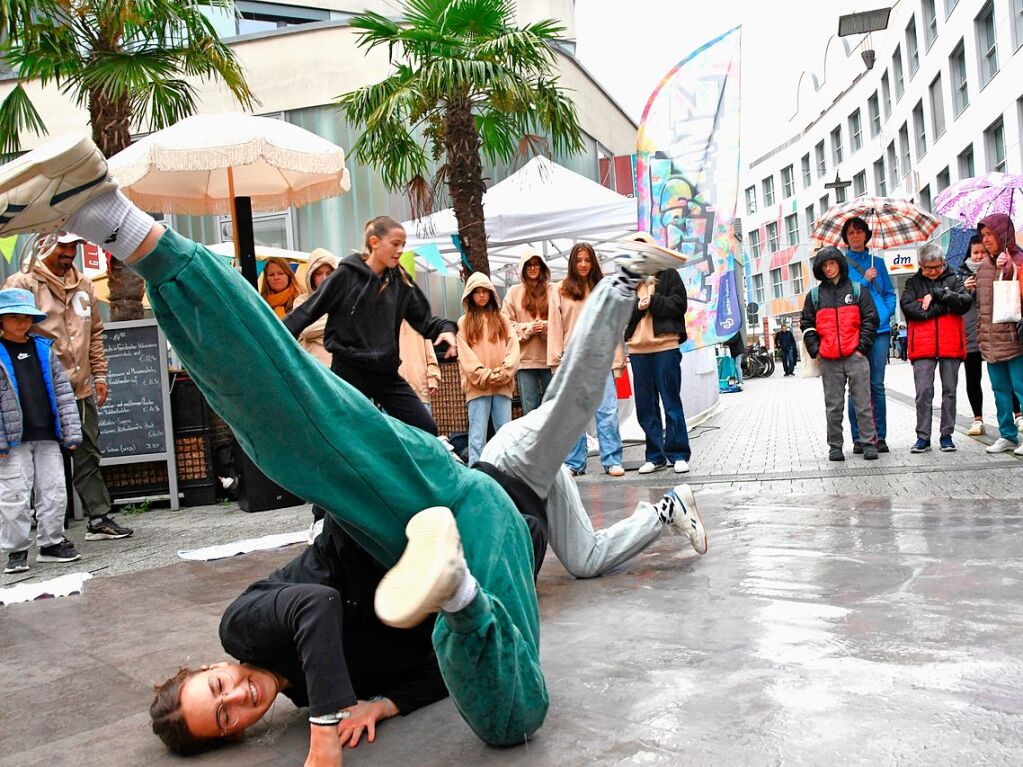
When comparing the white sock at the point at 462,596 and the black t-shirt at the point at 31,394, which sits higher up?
the black t-shirt at the point at 31,394

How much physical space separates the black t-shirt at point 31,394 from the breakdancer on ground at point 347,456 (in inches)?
160

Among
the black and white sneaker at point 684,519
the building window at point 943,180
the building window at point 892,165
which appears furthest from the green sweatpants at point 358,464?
the building window at point 892,165

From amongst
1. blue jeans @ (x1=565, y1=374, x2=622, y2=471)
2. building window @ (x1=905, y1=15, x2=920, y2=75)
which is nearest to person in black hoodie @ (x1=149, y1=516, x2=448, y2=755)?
blue jeans @ (x1=565, y1=374, x2=622, y2=471)

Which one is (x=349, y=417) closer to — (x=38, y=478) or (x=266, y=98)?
(x=38, y=478)

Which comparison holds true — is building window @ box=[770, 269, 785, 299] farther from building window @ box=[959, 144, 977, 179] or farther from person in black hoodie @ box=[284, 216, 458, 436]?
person in black hoodie @ box=[284, 216, 458, 436]

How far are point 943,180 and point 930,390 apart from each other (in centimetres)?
2576

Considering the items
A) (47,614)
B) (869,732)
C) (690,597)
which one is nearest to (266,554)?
(47,614)

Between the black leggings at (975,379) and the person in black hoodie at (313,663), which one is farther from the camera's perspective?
the black leggings at (975,379)

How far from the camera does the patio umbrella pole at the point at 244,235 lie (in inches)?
306

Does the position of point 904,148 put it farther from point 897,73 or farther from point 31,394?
point 31,394

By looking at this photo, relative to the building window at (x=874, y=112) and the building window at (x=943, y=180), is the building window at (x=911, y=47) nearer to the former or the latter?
the building window at (x=943, y=180)

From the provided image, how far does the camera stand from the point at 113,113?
9914 mm

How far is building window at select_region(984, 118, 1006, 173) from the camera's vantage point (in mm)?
24812

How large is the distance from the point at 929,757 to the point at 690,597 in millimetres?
1682
